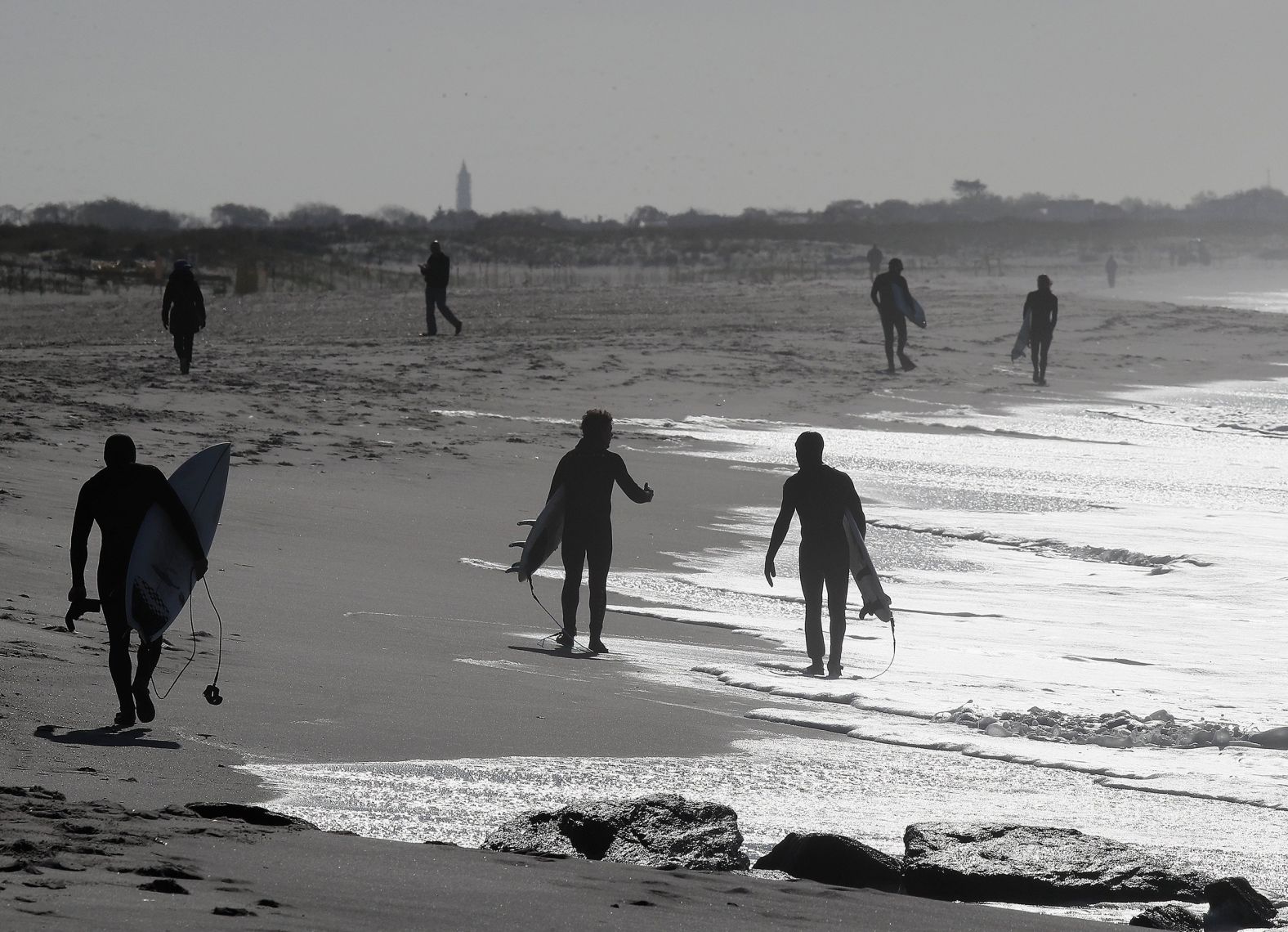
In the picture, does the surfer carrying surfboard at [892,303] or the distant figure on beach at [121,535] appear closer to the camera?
the distant figure on beach at [121,535]

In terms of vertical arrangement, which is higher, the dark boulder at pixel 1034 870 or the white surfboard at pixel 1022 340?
the white surfboard at pixel 1022 340

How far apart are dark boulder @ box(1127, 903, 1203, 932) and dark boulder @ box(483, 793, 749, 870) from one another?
119 cm

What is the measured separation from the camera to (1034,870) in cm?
508

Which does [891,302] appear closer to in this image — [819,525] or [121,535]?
[819,525]

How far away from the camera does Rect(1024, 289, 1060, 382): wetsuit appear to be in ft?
83.2

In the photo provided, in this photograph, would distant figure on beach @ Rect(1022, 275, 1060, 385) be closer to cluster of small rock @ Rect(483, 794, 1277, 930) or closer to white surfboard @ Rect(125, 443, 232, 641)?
white surfboard @ Rect(125, 443, 232, 641)

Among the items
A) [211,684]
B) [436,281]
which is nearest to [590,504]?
[211,684]

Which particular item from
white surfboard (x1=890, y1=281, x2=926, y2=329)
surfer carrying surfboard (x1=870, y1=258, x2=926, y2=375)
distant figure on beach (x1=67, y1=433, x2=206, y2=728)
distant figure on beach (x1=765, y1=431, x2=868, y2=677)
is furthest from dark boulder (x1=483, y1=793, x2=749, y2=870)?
white surfboard (x1=890, y1=281, x2=926, y2=329)

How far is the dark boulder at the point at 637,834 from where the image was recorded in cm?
503

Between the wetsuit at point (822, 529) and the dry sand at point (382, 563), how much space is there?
0.90 metres

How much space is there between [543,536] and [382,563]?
2.64m

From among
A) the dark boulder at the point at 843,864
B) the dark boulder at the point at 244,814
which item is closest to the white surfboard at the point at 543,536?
the dark boulder at the point at 244,814

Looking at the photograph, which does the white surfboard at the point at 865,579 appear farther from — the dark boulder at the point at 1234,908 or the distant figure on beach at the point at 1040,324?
the distant figure on beach at the point at 1040,324

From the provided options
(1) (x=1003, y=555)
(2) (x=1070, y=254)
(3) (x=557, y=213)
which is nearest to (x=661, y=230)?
(2) (x=1070, y=254)
